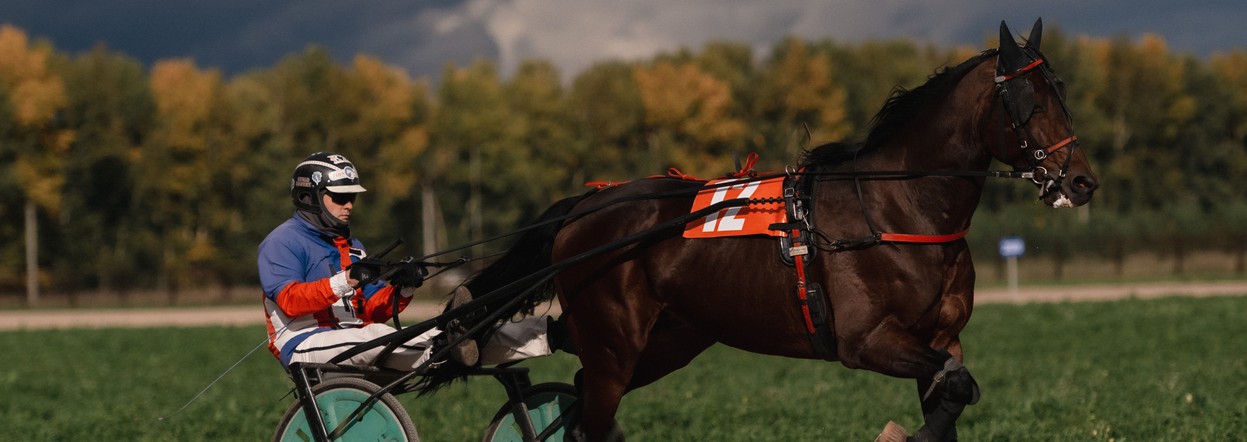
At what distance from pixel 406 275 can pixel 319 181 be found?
668mm

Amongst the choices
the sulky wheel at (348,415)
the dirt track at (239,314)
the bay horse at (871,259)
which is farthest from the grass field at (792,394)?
the dirt track at (239,314)

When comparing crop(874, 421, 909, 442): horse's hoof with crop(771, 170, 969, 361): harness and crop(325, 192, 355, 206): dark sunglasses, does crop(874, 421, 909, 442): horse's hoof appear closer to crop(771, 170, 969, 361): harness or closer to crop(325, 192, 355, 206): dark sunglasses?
crop(771, 170, 969, 361): harness

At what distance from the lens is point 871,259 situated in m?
5.01

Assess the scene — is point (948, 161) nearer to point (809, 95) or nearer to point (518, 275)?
point (518, 275)

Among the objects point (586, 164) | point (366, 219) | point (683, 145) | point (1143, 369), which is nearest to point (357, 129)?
point (366, 219)

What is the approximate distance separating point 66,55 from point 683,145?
27.4m

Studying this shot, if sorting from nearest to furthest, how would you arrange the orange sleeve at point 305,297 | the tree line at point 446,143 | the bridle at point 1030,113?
the bridle at point 1030,113 < the orange sleeve at point 305,297 < the tree line at point 446,143

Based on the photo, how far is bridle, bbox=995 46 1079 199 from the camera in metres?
4.84

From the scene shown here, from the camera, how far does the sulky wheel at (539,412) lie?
618 cm

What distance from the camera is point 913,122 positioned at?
5.36m

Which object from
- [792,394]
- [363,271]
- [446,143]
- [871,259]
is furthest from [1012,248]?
[446,143]

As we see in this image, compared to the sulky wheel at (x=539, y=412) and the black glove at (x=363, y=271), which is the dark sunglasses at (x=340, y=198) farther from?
the sulky wheel at (x=539, y=412)

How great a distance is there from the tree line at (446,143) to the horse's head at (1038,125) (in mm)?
37213

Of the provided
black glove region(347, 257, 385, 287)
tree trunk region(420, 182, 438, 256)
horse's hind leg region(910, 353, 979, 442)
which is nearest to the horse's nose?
horse's hind leg region(910, 353, 979, 442)
